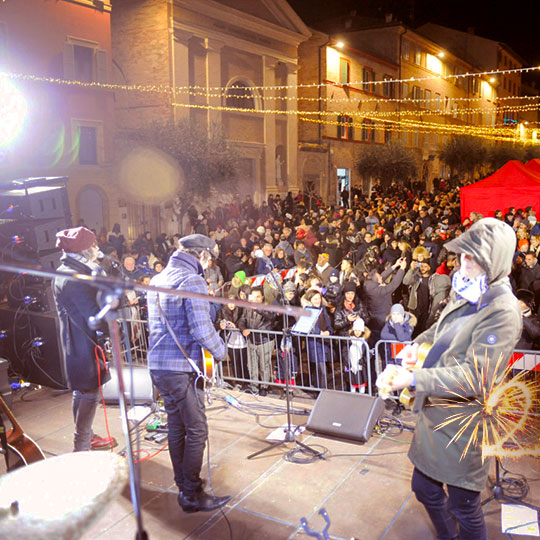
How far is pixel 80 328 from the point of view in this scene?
190 inches

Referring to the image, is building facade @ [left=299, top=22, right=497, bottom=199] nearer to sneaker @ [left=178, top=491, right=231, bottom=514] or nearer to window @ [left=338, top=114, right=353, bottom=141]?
window @ [left=338, top=114, right=353, bottom=141]

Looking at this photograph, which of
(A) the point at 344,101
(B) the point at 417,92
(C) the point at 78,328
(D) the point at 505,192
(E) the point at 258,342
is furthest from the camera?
(B) the point at 417,92

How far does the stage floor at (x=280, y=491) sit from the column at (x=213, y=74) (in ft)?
69.9

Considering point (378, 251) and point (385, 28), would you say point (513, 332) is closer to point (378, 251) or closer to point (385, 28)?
point (378, 251)

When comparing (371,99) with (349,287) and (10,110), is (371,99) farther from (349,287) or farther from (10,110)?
(349,287)

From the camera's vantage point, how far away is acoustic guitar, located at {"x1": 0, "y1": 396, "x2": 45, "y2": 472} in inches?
155

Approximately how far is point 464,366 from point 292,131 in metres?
30.2

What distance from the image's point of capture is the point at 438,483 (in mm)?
3092

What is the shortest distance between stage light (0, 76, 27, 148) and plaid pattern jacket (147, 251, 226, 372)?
16487mm

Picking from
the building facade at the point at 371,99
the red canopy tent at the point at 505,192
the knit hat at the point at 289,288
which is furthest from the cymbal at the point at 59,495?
the building facade at the point at 371,99

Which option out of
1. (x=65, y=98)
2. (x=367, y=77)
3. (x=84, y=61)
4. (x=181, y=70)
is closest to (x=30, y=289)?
(x=65, y=98)

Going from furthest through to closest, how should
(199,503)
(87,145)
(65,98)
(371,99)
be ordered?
(371,99), (87,145), (65,98), (199,503)

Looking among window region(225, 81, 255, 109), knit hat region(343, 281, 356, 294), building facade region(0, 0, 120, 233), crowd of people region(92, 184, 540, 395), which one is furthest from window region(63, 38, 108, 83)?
knit hat region(343, 281, 356, 294)

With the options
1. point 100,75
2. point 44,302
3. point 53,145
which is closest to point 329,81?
point 100,75
